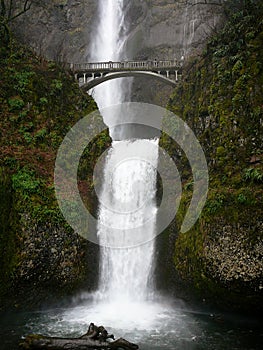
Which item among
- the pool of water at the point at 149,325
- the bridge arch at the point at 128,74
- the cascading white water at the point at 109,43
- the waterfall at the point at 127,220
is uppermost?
the cascading white water at the point at 109,43

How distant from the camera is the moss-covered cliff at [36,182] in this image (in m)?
13.7

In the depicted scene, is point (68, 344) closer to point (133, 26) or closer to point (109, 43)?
point (109, 43)

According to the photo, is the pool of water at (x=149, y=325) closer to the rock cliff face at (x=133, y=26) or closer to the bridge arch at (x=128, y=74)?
the bridge arch at (x=128, y=74)

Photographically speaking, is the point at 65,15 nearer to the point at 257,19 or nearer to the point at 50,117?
the point at 50,117

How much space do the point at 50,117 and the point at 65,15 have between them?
21.8m

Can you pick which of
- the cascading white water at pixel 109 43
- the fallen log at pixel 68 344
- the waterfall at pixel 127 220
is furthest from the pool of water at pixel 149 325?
the cascading white water at pixel 109 43

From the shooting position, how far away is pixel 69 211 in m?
15.7

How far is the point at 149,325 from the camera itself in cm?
1194

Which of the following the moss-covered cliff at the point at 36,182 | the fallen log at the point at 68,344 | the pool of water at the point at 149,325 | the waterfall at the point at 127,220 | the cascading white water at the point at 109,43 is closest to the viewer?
the fallen log at the point at 68,344

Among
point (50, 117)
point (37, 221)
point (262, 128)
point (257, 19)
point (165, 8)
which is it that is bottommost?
point (37, 221)

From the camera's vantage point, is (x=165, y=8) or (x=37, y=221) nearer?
(x=37, y=221)

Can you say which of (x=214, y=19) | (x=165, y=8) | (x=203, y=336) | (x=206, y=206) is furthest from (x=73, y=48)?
(x=203, y=336)

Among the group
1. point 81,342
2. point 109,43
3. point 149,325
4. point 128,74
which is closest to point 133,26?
point 109,43

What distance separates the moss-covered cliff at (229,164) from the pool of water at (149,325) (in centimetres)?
99
